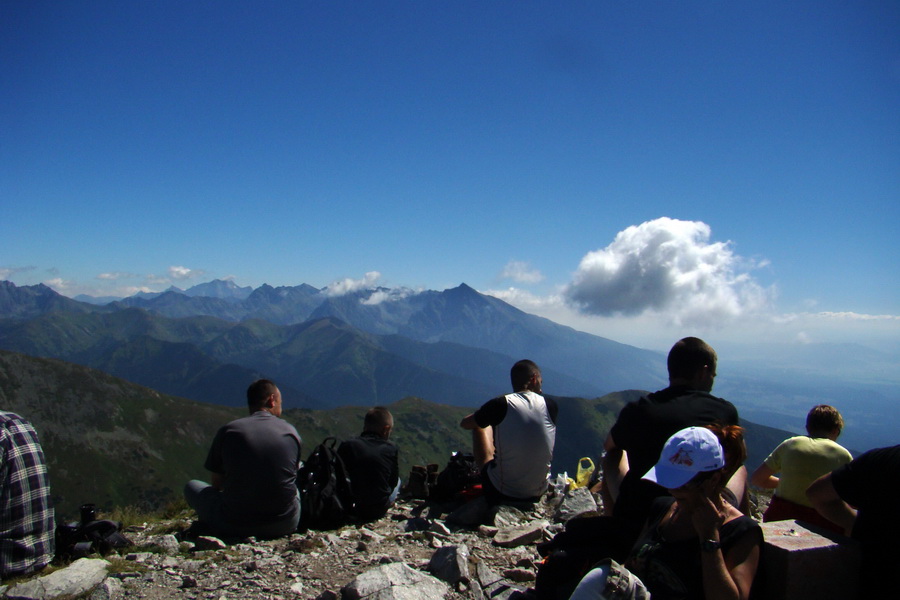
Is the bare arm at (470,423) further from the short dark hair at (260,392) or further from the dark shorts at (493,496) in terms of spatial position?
the short dark hair at (260,392)

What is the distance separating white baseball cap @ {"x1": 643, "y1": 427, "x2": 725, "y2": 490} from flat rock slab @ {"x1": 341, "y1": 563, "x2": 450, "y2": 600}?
275 centimetres

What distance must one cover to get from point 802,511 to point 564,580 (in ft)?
10.9

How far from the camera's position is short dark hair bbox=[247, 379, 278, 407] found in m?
7.80

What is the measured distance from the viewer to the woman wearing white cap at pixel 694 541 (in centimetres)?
330

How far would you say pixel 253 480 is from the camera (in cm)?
732

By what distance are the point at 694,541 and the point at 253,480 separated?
5759 millimetres

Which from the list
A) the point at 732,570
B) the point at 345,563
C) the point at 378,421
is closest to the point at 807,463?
the point at 732,570

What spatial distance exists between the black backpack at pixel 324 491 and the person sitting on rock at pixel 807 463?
18.8 ft

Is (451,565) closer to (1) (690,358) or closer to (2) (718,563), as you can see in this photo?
(2) (718,563)

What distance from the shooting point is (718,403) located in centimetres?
491

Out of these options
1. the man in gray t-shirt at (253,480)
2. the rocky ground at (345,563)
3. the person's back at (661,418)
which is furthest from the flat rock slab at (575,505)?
the man in gray t-shirt at (253,480)

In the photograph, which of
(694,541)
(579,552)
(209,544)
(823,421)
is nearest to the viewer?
(694,541)

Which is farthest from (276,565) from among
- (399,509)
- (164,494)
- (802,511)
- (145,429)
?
(145,429)

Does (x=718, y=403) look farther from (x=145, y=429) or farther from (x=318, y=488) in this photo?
(x=145, y=429)
